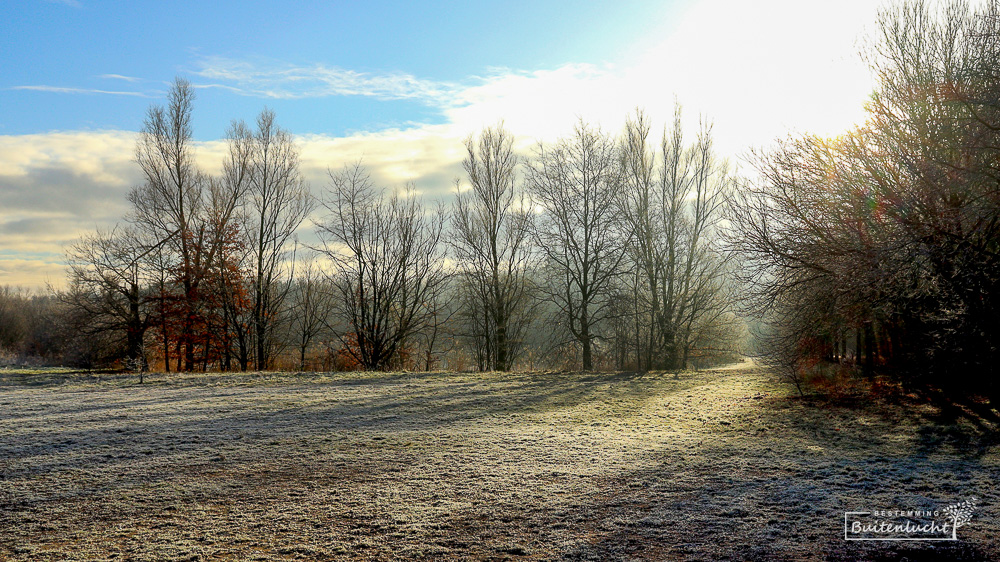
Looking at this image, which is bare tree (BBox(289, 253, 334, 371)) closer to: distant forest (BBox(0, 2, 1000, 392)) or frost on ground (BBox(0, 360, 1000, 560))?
distant forest (BBox(0, 2, 1000, 392))

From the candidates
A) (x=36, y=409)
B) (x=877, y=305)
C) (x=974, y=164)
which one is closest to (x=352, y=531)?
(x=36, y=409)

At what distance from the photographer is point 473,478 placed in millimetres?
5969

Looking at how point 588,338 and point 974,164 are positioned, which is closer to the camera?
point 974,164

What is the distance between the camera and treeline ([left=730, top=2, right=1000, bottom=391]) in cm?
826

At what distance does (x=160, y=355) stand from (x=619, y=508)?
25.6m

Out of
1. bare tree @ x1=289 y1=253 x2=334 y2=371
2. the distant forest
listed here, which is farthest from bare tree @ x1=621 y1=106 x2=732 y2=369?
bare tree @ x1=289 y1=253 x2=334 y2=371

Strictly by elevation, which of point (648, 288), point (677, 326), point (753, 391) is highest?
point (648, 288)

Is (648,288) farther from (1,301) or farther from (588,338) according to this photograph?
(1,301)

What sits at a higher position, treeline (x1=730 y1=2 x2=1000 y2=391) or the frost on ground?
treeline (x1=730 y1=2 x2=1000 y2=391)

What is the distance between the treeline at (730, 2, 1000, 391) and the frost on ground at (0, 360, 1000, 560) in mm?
1994

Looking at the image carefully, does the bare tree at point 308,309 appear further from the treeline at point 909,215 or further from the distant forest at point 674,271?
the treeline at point 909,215

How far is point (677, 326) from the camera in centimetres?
2366

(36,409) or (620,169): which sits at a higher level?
(620,169)

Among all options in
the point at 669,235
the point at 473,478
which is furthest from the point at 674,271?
the point at 473,478
